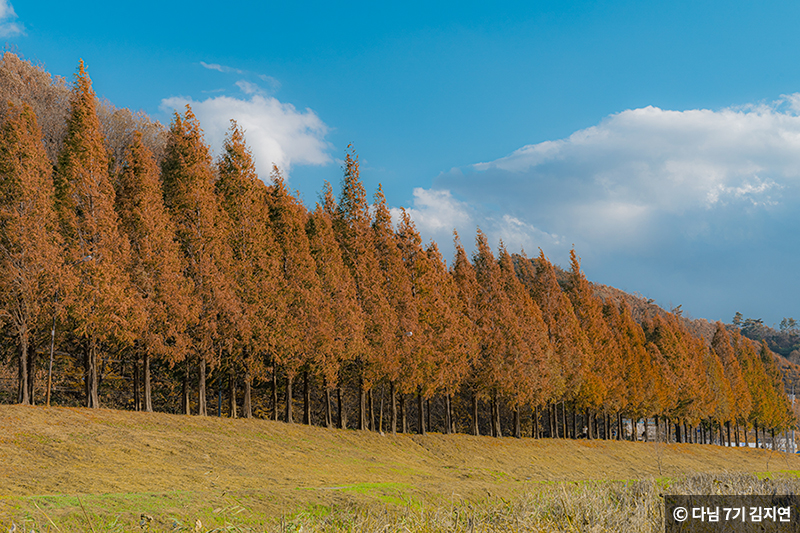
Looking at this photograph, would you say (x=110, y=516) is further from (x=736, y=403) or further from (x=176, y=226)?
(x=736, y=403)

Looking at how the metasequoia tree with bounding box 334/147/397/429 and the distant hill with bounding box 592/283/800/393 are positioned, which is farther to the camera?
the distant hill with bounding box 592/283/800/393

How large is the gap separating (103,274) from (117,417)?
4910 mm

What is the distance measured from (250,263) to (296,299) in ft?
8.16

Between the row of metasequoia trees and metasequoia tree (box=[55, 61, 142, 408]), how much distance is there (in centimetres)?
7

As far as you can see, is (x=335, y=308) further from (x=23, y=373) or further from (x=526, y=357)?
(x=526, y=357)

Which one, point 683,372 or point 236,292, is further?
point 683,372

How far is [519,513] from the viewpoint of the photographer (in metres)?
6.48

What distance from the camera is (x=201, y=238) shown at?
80.5 ft

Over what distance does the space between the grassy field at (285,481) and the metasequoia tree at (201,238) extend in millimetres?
3441

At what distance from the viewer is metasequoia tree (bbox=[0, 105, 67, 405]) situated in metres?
19.8

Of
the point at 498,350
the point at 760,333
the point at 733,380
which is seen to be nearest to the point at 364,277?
the point at 498,350

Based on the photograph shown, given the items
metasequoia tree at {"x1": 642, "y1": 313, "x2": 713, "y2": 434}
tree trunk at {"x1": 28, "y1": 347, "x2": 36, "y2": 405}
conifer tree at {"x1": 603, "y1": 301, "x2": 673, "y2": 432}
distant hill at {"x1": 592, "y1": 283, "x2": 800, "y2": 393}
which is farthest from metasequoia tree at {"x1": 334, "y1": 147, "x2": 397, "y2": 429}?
distant hill at {"x1": 592, "y1": 283, "x2": 800, "y2": 393}

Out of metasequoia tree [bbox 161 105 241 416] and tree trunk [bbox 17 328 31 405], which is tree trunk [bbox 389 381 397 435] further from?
tree trunk [bbox 17 328 31 405]

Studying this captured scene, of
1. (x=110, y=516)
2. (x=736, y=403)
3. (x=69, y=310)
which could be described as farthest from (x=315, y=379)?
(x=736, y=403)
